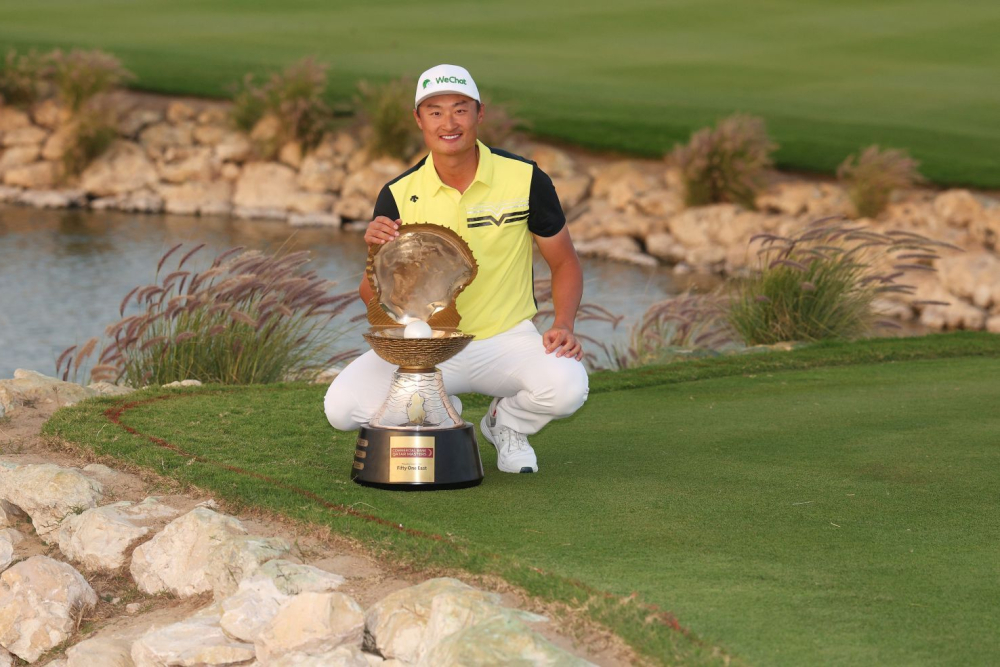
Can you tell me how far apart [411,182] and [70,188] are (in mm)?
17592

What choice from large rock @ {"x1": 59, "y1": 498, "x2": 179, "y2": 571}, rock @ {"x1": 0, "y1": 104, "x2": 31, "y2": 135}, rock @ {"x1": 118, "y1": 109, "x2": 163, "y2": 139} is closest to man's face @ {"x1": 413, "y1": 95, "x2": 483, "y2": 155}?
large rock @ {"x1": 59, "y1": 498, "x2": 179, "y2": 571}

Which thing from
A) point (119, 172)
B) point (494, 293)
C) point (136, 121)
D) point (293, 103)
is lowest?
point (119, 172)

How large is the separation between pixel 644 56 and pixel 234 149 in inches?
345

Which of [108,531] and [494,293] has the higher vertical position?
[494,293]

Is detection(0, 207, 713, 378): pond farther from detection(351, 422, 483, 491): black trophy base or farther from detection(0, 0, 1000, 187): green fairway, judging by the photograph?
detection(351, 422, 483, 491): black trophy base

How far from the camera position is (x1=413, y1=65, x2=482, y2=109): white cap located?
550cm

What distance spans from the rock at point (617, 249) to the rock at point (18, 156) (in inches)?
373

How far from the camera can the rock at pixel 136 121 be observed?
22.9m

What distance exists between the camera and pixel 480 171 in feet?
18.9

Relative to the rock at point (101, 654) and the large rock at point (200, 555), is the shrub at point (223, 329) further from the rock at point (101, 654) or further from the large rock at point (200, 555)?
the rock at point (101, 654)

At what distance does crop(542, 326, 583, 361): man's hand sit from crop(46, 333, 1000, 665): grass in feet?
1.70

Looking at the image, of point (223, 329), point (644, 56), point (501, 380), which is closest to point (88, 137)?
point (644, 56)

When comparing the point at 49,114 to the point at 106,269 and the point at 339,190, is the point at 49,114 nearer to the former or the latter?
the point at 339,190

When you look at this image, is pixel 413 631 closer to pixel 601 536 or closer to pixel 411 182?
pixel 601 536
